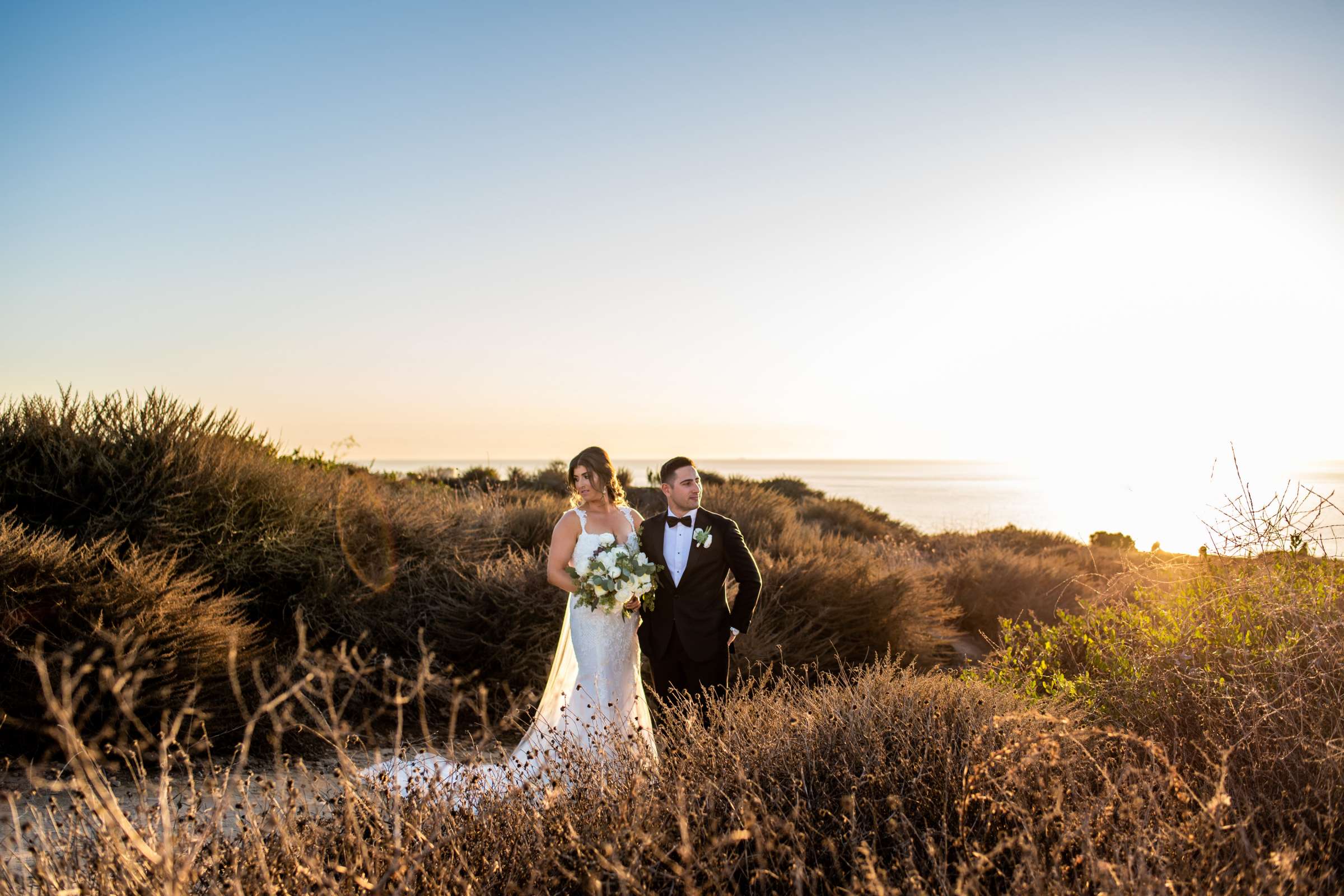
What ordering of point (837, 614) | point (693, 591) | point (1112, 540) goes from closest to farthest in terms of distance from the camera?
point (693, 591) < point (837, 614) < point (1112, 540)

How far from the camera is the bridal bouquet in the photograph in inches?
204

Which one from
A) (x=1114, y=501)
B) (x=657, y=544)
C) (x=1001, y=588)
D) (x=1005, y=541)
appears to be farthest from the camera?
(x=1114, y=501)

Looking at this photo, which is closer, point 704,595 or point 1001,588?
point 704,595

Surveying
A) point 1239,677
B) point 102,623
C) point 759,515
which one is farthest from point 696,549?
point 759,515

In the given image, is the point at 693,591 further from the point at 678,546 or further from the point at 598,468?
the point at 598,468

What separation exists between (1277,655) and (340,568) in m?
7.16

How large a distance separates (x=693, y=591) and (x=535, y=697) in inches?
91.8

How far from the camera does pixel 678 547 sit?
5398 mm

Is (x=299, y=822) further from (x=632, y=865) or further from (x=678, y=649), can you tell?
(x=678, y=649)

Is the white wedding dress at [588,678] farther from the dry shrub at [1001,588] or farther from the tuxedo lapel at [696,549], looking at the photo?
the dry shrub at [1001,588]

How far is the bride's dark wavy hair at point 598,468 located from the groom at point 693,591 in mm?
473

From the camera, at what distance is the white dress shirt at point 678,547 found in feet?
17.6

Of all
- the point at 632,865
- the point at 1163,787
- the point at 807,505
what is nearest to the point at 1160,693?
Result: the point at 1163,787

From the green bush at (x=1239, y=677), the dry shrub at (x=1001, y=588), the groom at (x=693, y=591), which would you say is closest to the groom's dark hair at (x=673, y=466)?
the groom at (x=693, y=591)
